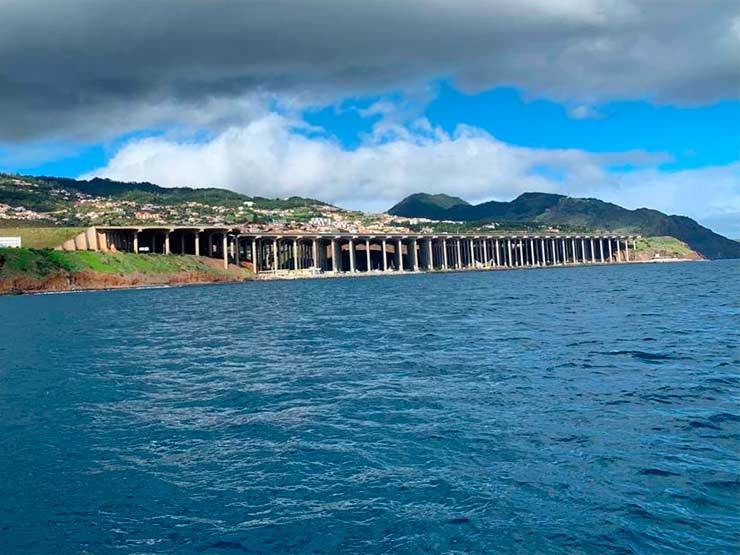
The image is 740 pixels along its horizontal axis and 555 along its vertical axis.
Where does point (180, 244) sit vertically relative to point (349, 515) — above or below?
above

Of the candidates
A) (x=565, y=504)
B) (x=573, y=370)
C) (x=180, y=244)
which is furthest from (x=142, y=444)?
(x=180, y=244)

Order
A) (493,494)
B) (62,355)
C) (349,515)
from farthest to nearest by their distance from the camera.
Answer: (62,355) → (493,494) → (349,515)

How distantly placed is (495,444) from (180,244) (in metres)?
174

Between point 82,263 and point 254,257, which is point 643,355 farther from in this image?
point 254,257

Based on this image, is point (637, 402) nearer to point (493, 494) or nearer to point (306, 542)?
point (493, 494)

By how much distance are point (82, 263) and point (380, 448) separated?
5254 inches

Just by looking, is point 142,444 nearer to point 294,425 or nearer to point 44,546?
point 294,425

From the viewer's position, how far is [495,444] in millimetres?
17562

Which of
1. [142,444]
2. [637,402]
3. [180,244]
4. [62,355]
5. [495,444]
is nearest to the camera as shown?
[495,444]

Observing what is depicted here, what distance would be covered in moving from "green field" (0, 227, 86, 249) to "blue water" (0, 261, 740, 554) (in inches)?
4729

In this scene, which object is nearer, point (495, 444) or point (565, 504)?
point (565, 504)

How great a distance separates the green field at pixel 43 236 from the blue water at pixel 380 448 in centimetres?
12012

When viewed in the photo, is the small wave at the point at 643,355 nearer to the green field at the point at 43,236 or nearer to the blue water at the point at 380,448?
the blue water at the point at 380,448

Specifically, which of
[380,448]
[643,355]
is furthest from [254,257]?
[380,448]
